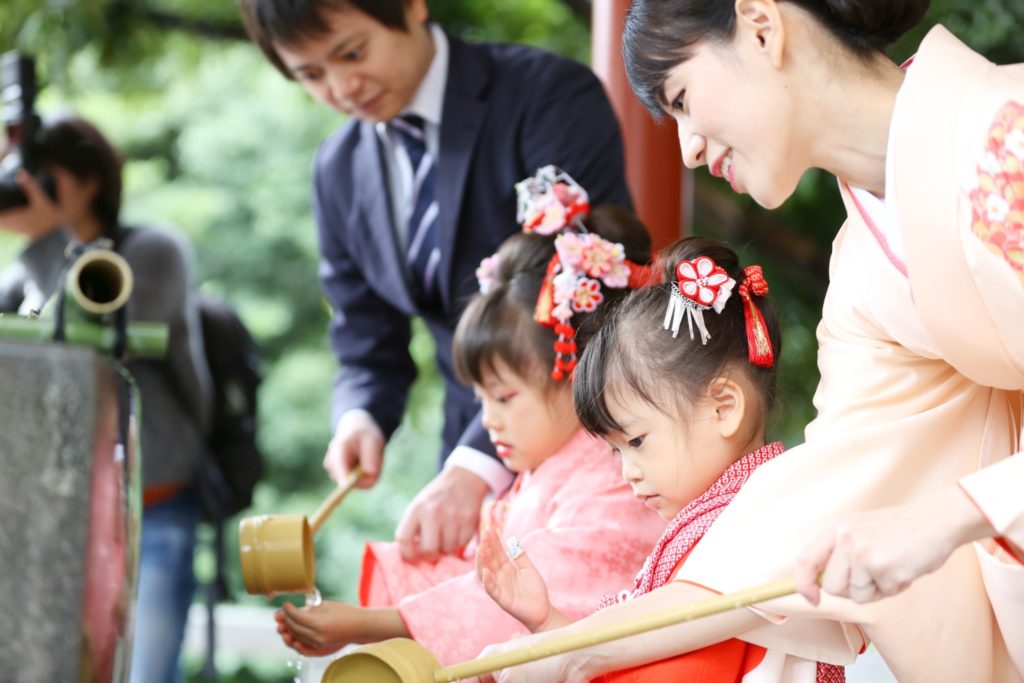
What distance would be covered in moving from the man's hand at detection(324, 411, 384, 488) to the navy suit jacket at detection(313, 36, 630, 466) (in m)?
0.08

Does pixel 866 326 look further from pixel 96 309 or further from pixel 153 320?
pixel 153 320

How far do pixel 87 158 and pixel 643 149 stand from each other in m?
1.33

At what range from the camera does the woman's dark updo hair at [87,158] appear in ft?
9.87

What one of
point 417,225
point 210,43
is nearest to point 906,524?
point 417,225

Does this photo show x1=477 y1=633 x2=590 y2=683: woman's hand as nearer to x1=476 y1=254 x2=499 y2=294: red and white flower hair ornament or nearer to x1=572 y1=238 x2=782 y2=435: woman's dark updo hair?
x1=572 y1=238 x2=782 y2=435: woman's dark updo hair

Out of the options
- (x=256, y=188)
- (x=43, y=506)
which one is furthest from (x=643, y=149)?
(x=256, y=188)

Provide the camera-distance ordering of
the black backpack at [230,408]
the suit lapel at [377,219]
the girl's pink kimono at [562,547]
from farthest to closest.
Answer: the black backpack at [230,408] → the suit lapel at [377,219] → the girl's pink kimono at [562,547]

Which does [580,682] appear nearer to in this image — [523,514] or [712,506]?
[712,506]

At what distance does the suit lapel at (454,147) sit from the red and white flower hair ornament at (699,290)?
0.74 m

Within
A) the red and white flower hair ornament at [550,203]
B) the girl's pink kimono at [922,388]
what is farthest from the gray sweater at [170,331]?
the girl's pink kimono at [922,388]

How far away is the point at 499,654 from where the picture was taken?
4.44ft

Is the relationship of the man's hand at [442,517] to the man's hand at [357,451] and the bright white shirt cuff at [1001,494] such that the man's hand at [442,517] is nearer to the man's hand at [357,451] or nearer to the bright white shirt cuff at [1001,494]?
the man's hand at [357,451]

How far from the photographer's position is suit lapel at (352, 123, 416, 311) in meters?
2.35

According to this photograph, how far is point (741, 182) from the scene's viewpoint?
1.44 metres
